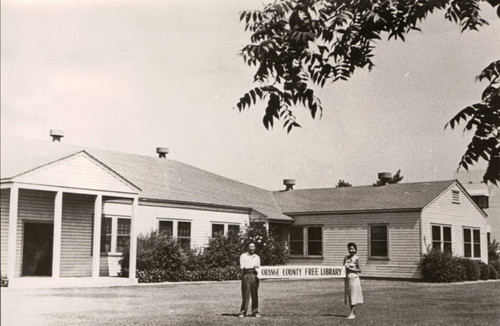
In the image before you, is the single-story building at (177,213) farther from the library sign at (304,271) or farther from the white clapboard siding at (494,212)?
the white clapboard siding at (494,212)

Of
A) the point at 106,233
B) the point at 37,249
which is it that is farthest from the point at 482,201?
the point at 37,249

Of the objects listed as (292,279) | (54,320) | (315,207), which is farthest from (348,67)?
(315,207)

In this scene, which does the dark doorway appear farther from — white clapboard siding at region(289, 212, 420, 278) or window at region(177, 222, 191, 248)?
white clapboard siding at region(289, 212, 420, 278)

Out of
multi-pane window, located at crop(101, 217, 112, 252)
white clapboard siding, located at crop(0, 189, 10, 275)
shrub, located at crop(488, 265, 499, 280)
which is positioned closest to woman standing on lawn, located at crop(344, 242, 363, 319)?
white clapboard siding, located at crop(0, 189, 10, 275)

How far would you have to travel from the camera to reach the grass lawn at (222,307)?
1216 centimetres

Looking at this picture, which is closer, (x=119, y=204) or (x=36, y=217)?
(x=36, y=217)

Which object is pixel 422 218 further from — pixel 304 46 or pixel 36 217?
pixel 304 46

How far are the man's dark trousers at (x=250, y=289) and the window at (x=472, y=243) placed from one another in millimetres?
21818

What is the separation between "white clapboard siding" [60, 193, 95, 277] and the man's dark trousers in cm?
1190

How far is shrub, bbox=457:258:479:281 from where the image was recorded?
28916 millimetres

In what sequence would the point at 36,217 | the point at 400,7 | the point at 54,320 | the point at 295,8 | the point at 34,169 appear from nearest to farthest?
the point at 295,8 < the point at 400,7 < the point at 54,320 < the point at 34,169 < the point at 36,217

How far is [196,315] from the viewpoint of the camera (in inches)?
510

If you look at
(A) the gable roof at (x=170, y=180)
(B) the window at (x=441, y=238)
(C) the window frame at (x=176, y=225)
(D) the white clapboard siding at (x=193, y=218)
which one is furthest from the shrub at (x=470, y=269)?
(C) the window frame at (x=176, y=225)

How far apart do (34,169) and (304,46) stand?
52.2 feet
